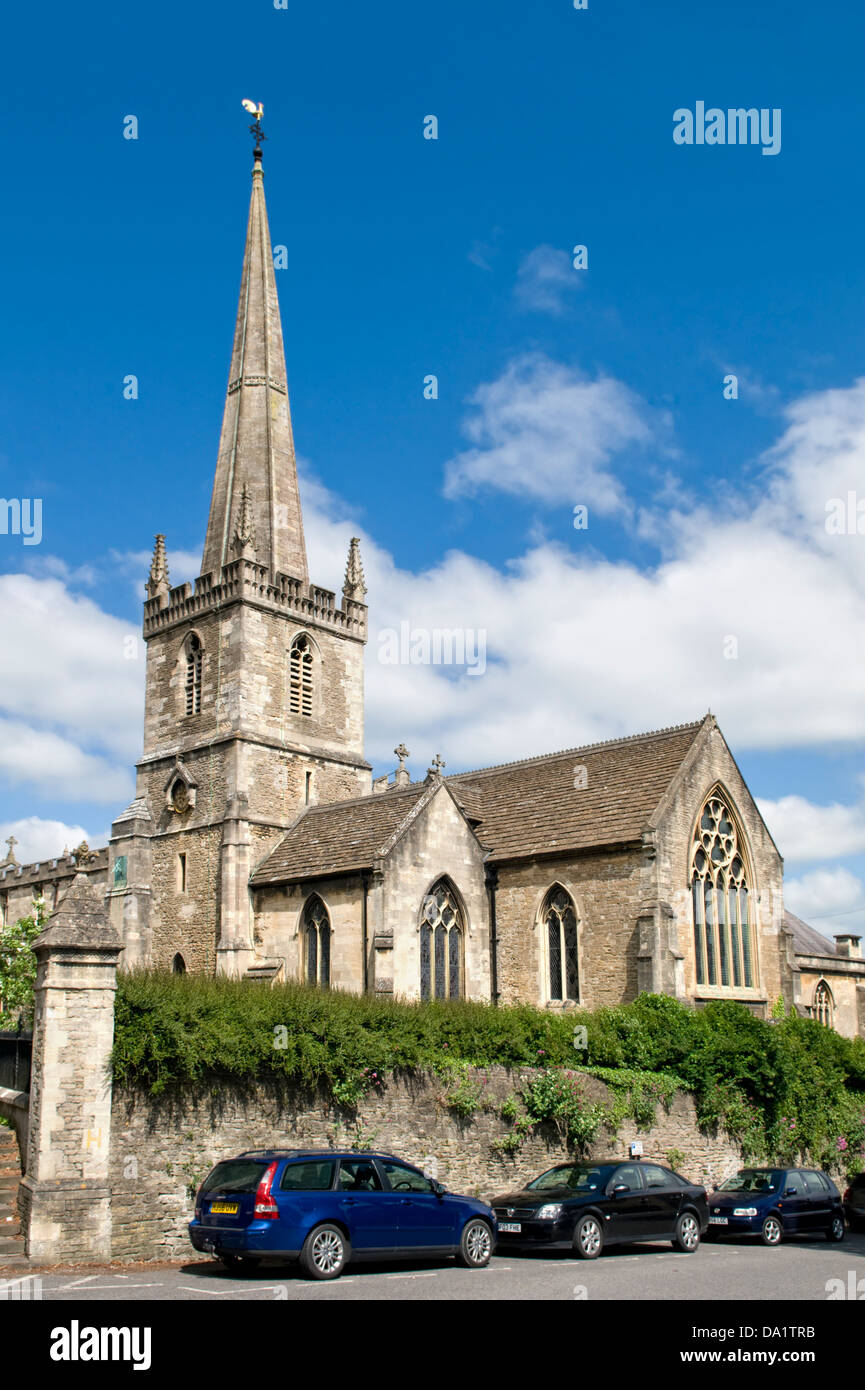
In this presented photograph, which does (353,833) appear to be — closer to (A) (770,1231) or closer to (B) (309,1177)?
(A) (770,1231)

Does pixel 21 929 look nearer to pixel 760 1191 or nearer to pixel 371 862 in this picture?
pixel 371 862

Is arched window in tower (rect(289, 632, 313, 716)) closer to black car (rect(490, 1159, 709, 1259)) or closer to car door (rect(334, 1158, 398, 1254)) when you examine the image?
black car (rect(490, 1159, 709, 1259))

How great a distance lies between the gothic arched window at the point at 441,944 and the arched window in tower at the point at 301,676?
9735mm

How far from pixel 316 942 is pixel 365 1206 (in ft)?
50.8

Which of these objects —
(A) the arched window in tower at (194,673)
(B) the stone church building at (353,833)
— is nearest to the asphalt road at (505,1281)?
(B) the stone church building at (353,833)

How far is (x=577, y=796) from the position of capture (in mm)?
31094

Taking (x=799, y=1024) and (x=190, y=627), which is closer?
(x=799, y=1024)

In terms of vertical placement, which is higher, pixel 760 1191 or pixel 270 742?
pixel 270 742

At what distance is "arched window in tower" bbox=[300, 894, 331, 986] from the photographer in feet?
96.7

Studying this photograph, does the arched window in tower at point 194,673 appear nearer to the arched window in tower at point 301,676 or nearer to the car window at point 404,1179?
the arched window in tower at point 301,676

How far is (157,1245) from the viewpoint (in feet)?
53.2
